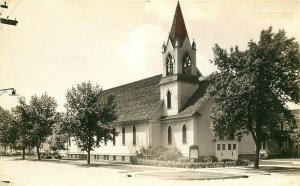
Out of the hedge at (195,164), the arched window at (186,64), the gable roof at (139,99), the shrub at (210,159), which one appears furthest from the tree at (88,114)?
the shrub at (210,159)

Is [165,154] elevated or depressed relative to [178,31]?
depressed

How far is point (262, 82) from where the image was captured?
27391mm

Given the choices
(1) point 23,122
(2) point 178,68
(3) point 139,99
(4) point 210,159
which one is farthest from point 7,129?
(4) point 210,159

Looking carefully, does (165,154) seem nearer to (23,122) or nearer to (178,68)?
(178,68)

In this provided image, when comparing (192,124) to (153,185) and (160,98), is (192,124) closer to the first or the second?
(160,98)

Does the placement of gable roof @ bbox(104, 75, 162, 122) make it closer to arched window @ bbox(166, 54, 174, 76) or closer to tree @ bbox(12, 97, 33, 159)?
arched window @ bbox(166, 54, 174, 76)

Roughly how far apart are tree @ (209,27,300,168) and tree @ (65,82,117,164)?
1189cm

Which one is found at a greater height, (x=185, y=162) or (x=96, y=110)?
(x=96, y=110)

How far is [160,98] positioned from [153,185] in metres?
21.7

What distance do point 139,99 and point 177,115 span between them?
829cm

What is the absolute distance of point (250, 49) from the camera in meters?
27.5

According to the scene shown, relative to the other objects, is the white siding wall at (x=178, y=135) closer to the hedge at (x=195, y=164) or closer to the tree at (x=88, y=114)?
the hedge at (x=195, y=164)

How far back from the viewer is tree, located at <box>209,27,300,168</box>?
27047 millimetres

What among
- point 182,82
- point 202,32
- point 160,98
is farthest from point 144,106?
point 202,32
